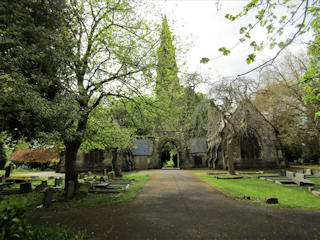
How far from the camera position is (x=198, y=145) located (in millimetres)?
36219

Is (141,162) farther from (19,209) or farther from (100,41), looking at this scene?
(19,209)

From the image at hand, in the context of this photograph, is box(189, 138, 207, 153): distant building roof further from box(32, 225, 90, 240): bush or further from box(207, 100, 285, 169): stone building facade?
box(32, 225, 90, 240): bush

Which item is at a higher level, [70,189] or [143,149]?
[143,149]

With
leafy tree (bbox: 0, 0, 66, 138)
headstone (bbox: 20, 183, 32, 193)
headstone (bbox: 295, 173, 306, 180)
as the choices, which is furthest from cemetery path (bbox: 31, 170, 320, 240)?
headstone (bbox: 295, 173, 306, 180)

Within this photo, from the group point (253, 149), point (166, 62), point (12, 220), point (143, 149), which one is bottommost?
point (12, 220)

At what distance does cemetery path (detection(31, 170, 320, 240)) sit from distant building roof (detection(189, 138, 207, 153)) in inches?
1079

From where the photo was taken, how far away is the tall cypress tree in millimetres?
10520

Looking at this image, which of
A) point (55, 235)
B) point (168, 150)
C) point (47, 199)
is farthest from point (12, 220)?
point (168, 150)

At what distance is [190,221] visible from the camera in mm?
5734

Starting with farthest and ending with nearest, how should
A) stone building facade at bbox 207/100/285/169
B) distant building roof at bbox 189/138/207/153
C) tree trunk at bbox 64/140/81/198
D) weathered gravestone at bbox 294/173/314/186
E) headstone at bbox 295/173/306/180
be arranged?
distant building roof at bbox 189/138/207/153, stone building facade at bbox 207/100/285/169, headstone at bbox 295/173/306/180, weathered gravestone at bbox 294/173/314/186, tree trunk at bbox 64/140/81/198

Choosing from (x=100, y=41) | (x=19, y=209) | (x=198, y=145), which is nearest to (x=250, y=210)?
(x=19, y=209)

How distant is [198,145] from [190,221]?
31.3 meters

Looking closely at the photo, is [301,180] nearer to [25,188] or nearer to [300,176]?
[300,176]

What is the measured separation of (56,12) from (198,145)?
32568 mm
